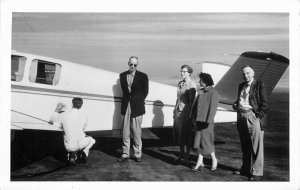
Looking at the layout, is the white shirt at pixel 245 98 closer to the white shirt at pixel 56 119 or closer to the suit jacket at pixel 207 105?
the suit jacket at pixel 207 105

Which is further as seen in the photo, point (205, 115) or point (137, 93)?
point (137, 93)

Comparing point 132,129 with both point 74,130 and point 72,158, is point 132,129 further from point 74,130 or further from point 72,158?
point 72,158

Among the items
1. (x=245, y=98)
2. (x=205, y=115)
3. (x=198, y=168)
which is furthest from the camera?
(x=198, y=168)

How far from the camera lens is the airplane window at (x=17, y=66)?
17.8 ft

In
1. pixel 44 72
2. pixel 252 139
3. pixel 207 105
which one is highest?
pixel 44 72

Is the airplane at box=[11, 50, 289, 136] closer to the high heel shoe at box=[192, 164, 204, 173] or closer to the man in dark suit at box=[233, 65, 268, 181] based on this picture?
the man in dark suit at box=[233, 65, 268, 181]

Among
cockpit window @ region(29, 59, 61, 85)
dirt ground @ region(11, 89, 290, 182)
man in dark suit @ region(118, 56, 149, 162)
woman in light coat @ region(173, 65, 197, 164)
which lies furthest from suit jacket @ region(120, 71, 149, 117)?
cockpit window @ region(29, 59, 61, 85)

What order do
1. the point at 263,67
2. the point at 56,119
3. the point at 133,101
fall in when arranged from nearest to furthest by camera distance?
the point at 133,101 < the point at 56,119 < the point at 263,67

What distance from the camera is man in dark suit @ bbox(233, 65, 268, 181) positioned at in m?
4.61

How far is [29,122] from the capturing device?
543 centimetres

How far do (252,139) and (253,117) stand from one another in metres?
0.30

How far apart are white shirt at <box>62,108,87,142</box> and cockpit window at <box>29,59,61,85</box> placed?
62cm

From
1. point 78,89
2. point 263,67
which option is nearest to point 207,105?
point 263,67
